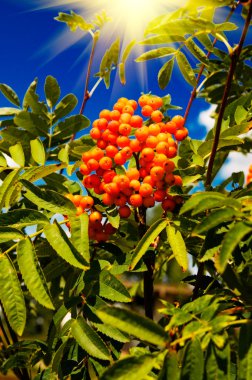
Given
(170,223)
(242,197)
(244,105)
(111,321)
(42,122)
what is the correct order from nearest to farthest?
1. (111,321)
2. (242,197)
3. (170,223)
4. (244,105)
5. (42,122)

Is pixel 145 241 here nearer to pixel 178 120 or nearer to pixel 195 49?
pixel 178 120

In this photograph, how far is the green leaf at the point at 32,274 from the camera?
3.86 ft

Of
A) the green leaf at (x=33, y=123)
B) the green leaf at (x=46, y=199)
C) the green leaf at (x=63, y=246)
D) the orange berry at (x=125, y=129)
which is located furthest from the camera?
the green leaf at (x=33, y=123)

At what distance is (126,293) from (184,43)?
1.01 m

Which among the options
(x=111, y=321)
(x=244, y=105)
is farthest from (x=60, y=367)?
(x=244, y=105)

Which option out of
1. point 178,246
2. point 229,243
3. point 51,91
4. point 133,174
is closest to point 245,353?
point 229,243

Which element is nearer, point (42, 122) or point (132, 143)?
point (132, 143)

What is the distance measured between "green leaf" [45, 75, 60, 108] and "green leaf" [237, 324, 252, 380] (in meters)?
1.70

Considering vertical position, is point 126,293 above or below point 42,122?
below

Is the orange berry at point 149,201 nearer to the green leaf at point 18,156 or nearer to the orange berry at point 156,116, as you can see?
the orange berry at point 156,116

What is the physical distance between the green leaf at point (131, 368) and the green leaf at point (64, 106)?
63.1 inches

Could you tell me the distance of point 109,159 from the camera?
1.70 m

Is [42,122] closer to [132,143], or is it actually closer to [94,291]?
[132,143]

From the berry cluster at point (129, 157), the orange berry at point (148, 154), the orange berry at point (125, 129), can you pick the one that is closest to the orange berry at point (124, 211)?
the berry cluster at point (129, 157)
